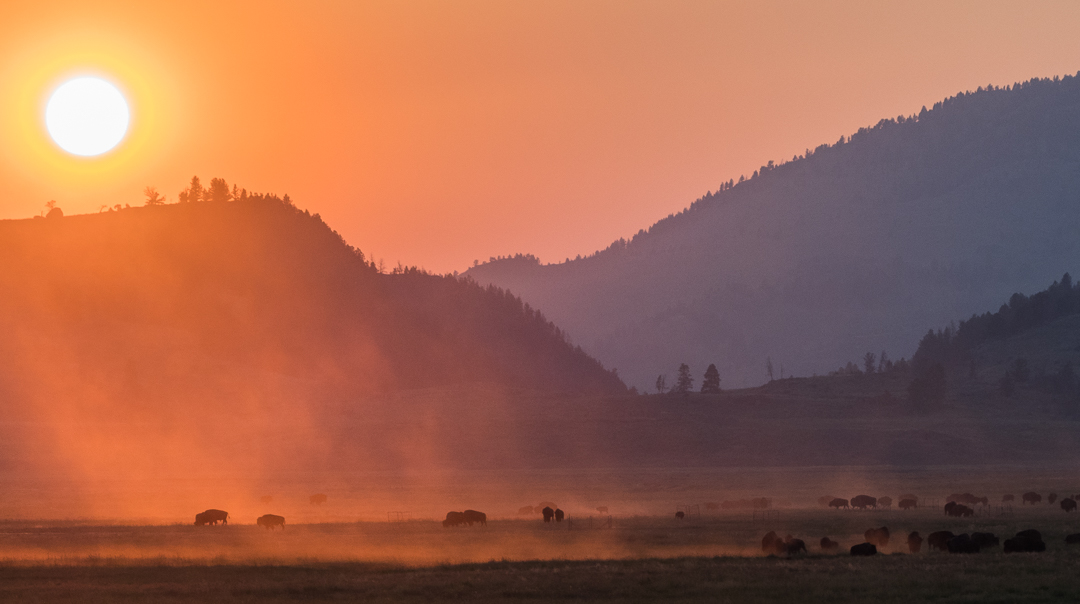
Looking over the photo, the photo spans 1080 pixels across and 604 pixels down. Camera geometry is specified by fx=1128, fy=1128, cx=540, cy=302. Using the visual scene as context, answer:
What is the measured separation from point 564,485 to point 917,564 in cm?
7433

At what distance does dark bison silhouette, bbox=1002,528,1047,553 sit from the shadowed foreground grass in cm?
241

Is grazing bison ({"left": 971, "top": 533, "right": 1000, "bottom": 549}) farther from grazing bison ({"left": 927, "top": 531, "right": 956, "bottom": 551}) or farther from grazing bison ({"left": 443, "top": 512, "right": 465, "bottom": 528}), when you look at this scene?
grazing bison ({"left": 443, "top": 512, "right": 465, "bottom": 528})

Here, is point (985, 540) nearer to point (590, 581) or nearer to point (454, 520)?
point (590, 581)

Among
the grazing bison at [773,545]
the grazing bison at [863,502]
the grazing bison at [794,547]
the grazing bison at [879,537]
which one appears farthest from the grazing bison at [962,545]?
the grazing bison at [863,502]

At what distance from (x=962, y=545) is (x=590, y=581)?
15.5 meters

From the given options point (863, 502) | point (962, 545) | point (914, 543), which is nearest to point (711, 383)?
→ point (863, 502)

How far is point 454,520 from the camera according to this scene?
59125 mm

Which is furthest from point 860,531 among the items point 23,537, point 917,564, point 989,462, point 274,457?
point 274,457

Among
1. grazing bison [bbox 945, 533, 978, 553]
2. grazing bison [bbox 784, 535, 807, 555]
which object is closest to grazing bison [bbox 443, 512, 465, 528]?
grazing bison [bbox 784, 535, 807, 555]

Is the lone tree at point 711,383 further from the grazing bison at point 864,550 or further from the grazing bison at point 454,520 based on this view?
the grazing bison at point 864,550

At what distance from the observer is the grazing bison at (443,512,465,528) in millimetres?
58312

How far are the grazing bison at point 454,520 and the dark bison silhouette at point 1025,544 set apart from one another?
2767cm

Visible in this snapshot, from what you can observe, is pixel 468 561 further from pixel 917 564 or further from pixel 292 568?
pixel 917 564

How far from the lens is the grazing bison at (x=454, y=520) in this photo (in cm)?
5831
